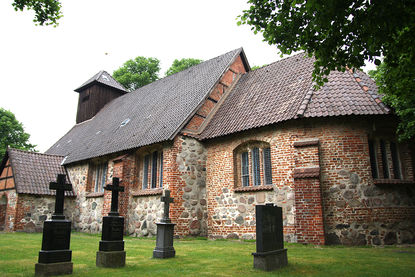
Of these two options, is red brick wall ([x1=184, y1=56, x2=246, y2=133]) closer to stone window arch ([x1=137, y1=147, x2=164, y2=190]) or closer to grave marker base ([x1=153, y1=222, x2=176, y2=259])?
stone window arch ([x1=137, y1=147, x2=164, y2=190])

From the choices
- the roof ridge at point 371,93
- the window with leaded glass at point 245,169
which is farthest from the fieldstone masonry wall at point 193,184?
the roof ridge at point 371,93

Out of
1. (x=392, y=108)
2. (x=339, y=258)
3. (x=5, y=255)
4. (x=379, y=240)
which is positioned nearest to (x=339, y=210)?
(x=379, y=240)

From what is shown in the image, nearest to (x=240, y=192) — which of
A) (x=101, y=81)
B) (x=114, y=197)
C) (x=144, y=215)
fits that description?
(x=144, y=215)

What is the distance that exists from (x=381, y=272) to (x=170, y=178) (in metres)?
8.40

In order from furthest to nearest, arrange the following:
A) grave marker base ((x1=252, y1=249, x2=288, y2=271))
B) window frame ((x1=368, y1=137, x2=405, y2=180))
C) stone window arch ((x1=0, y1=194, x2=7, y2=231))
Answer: stone window arch ((x1=0, y1=194, x2=7, y2=231)), window frame ((x1=368, y1=137, x2=405, y2=180)), grave marker base ((x1=252, y1=249, x2=288, y2=271))

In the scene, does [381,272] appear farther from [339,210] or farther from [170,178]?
[170,178]

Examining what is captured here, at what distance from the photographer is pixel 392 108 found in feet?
34.6

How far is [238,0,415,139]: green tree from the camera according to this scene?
17.3ft

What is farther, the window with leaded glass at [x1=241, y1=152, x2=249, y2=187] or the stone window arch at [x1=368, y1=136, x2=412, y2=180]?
the window with leaded glass at [x1=241, y1=152, x2=249, y2=187]

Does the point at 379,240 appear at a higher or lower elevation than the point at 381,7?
lower

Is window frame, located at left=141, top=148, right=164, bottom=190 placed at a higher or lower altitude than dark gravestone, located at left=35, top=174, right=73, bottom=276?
higher

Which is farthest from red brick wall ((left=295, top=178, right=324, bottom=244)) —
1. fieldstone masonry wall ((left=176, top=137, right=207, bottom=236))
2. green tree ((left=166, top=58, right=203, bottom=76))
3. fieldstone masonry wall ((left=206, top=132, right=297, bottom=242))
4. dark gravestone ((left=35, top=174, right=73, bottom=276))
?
green tree ((left=166, top=58, right=203, bottom=76))

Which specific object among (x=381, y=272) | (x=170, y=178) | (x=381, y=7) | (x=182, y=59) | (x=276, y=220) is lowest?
(x=381, y=272)

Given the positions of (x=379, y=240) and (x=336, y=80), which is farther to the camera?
(x=336, y=80)
